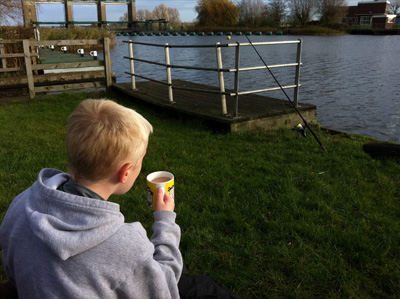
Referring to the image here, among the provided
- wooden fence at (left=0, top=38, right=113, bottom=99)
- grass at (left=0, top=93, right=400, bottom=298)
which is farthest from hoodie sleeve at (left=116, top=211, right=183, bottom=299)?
wooden fence at (left=0, top=38, right=113, bottom=99)

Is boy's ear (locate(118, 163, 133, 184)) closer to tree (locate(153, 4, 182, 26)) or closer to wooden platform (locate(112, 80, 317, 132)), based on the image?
wooden platform (locate(112, 80, 317, 132))

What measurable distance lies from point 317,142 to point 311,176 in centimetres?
152

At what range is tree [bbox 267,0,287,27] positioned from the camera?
7344 cm

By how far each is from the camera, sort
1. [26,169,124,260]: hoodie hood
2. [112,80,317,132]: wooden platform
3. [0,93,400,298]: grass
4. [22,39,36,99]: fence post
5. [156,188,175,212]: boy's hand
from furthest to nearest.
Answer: [22,39,36,99]: fence post → [112,80,317,132]: wooden platform → [0,93,400,298]: grass → [156,188,175,212]: boy's hand → [26,169,124,260]: hoodie hood

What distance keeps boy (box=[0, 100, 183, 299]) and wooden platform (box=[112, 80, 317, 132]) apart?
15.4 feet

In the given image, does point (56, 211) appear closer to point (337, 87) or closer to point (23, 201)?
point (23, 201)

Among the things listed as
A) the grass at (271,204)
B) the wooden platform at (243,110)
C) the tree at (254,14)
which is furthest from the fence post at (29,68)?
the tree at (254,14)

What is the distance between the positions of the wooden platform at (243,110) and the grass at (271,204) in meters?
0.27

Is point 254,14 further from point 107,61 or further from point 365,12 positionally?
point 107,61

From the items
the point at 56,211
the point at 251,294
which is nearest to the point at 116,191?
the point at 56,211

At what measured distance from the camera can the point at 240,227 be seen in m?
3.15

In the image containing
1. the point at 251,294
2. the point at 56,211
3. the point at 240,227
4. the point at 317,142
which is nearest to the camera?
the point at 56,211

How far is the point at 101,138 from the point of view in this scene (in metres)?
1.22

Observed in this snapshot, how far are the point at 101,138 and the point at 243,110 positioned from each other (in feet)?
18.1
